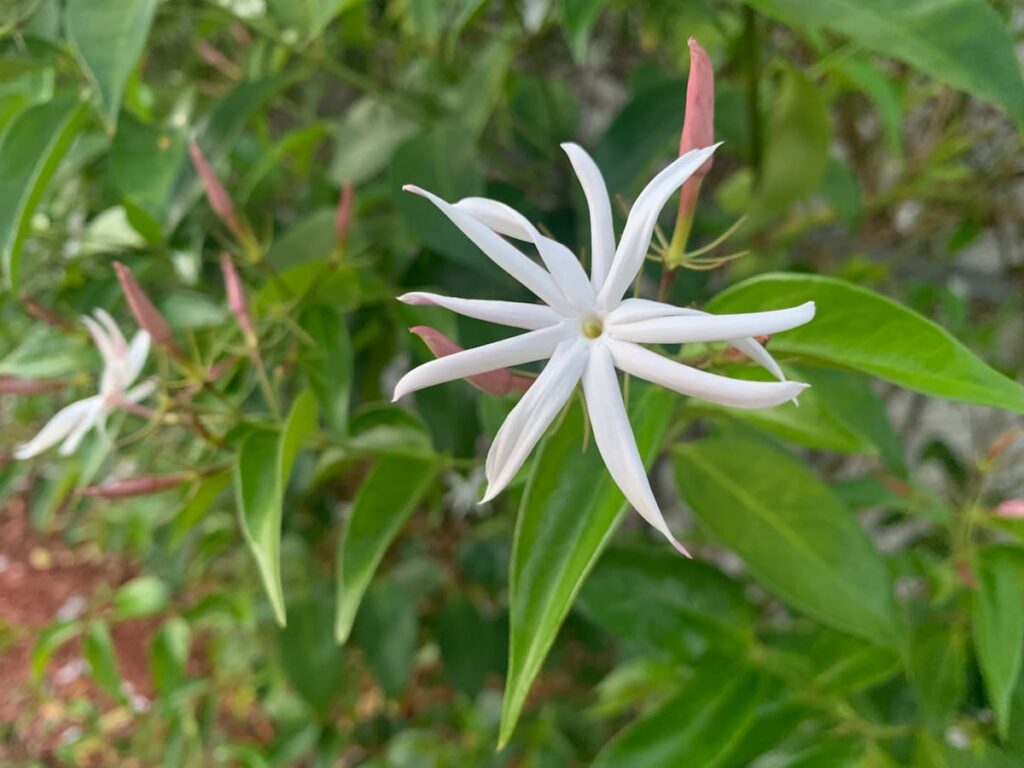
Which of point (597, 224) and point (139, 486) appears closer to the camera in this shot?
point (597, 224)

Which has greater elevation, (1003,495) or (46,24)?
(46,24)

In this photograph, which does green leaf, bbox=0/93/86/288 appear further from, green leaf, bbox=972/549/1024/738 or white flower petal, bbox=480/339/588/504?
green leaf, bbox=972/549/1024/738

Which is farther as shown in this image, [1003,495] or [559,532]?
[1003,495]

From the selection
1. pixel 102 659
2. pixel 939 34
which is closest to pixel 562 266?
pixel 939 34

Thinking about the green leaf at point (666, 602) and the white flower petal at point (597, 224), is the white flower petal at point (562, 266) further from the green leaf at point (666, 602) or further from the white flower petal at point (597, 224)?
the green leaf at point (666, 602)

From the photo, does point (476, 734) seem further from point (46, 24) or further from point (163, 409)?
point (46, 24)

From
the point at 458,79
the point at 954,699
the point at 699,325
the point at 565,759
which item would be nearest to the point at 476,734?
the point at 565,759

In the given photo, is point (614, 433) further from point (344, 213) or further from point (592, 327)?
point (344, 213)
